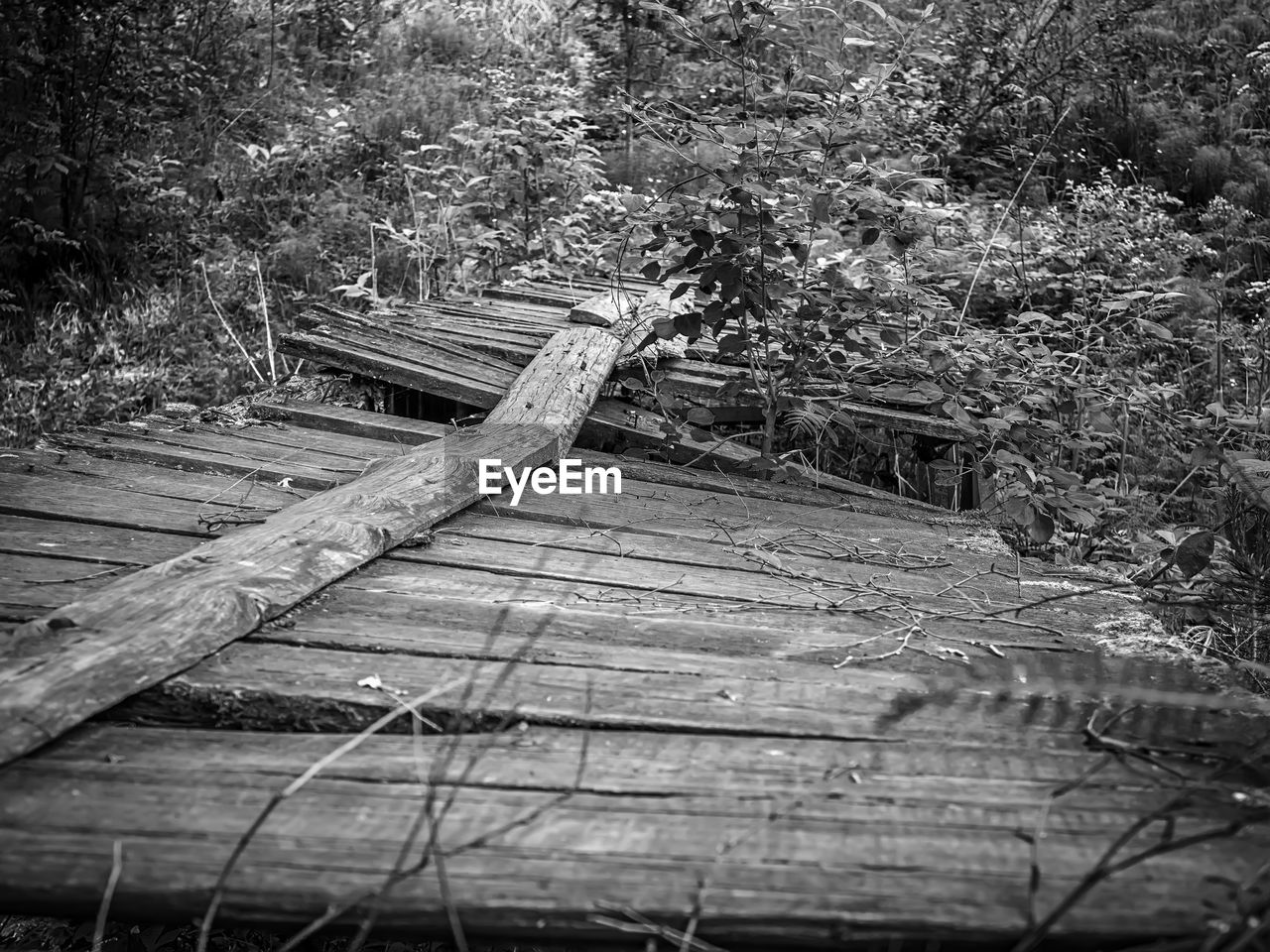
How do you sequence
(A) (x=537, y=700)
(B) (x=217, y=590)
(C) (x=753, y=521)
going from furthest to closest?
(C) (x=753, y=521) → (B) (x=217, y=590) → (A) (x=537, y=700)

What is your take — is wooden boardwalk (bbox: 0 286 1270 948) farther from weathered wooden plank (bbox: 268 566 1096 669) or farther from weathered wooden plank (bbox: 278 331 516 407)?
weathered wooden plank (bbox: 278 331 516 407)

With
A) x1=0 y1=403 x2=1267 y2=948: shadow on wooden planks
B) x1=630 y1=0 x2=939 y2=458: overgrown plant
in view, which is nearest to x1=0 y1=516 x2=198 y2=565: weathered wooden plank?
x1=0 y1=403 x2=1267 y2=948: shadow on wooden planks

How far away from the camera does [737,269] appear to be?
3.18 meters

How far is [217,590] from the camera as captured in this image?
5.66 ft

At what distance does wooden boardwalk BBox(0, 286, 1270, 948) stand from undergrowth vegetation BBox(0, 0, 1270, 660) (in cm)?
95

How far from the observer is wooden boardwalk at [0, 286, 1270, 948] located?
1.07 metres

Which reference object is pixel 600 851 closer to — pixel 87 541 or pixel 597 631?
pixel 597 631

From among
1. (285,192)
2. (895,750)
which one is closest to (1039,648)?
(895,750)

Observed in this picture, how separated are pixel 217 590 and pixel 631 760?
A: 80 cm

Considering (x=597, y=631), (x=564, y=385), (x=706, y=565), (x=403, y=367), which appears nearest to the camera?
(x=597, y=631)

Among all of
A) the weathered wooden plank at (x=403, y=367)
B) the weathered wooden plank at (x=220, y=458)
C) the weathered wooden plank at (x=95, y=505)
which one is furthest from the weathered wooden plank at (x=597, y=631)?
the weathered wooden plank at (x=403, y=367)

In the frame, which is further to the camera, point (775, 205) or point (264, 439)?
point (775, 205)

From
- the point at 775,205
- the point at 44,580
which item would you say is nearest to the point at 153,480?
the point at 44,580

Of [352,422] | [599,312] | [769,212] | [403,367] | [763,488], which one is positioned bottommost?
[763,488]
